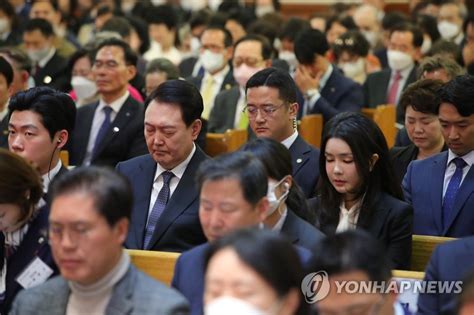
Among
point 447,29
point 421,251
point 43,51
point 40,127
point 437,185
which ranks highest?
point 447,29

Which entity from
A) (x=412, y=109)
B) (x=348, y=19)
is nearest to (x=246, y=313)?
(x=412, y=109)

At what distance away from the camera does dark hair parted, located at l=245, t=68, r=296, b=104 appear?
5.25 meters

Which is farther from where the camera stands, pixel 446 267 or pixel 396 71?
pixel 396 71

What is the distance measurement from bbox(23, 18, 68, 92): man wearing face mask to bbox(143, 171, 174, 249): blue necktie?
468 cm

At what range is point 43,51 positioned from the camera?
9.38 m

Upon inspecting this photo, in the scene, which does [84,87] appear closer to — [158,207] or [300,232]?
[158,207]

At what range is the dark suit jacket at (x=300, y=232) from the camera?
373cm

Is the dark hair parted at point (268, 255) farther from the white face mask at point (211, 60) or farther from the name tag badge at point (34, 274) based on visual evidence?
the white face mask at point (211, 60)

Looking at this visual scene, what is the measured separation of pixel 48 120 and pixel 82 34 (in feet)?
26.6

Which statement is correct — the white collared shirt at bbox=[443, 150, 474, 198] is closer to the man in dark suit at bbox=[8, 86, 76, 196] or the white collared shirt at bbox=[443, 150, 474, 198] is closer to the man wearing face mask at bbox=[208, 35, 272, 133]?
the man in dark suit at bbox=[8, 86, 76, 196]

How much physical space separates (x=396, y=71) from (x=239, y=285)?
6389mm

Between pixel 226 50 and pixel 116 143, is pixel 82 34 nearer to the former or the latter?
pixel 226 50

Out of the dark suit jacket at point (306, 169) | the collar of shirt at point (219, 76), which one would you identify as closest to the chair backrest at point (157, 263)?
the dark suit jacket at point (306, 169)

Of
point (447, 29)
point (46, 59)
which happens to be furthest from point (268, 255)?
point (447, 29)
